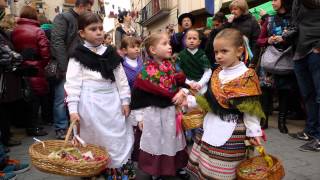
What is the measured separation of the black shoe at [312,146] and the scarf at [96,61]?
2.79 m

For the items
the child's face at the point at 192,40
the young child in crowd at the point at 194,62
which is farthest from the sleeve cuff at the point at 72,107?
the child's face at the point at 192,40

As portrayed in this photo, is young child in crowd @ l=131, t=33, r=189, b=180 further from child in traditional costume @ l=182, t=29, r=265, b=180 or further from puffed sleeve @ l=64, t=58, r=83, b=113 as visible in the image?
child in traditional costume @ l=182, t=29, r=265, b=180

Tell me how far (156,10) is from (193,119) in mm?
24373

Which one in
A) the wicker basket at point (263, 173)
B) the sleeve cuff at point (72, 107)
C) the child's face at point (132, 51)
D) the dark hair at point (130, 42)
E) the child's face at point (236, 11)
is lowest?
the wicker basket at point (263, 173)

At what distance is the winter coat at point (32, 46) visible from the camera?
5621 millimetres

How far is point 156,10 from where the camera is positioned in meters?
26.9

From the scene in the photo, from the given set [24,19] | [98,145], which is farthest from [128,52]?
[24,19]

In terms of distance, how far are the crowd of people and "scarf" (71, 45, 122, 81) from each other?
10mm

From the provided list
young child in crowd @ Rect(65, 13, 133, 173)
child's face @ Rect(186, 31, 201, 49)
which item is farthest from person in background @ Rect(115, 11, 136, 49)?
young child in crowd @ Rect(65, 13, 133, 173)

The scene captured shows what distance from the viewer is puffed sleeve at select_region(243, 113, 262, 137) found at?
2.87 m

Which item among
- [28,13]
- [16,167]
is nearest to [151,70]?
[16,167]

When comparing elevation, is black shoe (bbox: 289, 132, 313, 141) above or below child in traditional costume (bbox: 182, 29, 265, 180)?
below

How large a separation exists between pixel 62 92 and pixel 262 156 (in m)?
3.74

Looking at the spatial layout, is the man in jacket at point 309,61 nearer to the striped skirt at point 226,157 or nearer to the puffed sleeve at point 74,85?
the striped skirt at point 226,157
